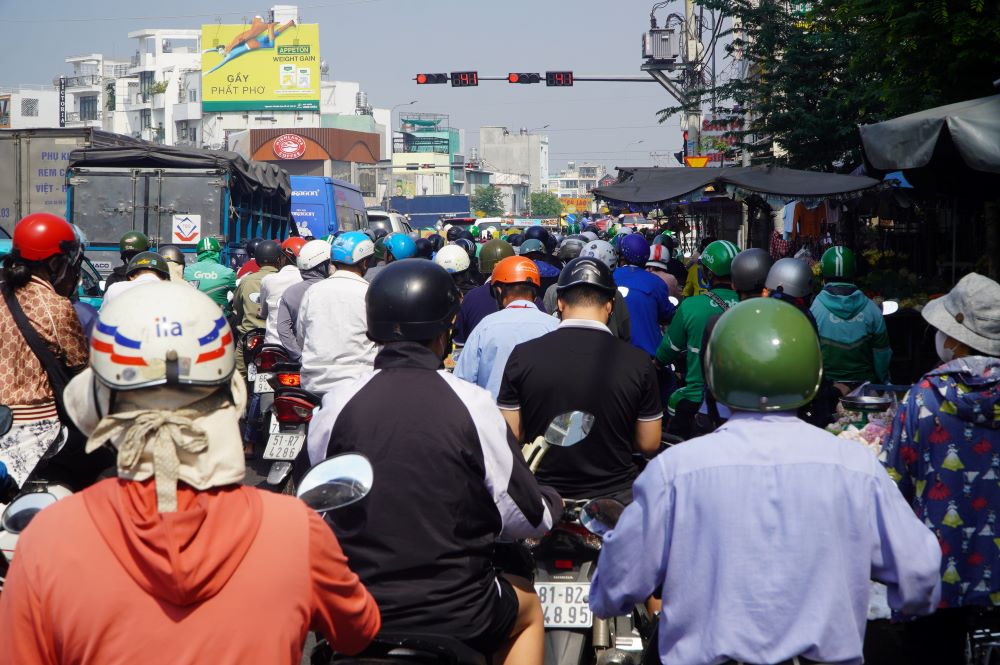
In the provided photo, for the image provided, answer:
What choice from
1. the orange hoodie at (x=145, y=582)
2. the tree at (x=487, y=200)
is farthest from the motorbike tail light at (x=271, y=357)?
the tree at (x=487, y=200)

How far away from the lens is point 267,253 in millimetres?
11273

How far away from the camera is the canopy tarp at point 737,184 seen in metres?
12.7

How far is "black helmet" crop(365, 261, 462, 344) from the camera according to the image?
3693mm

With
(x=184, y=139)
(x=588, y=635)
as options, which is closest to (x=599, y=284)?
(x=588, y=635)

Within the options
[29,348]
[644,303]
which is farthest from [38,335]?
[644,303]

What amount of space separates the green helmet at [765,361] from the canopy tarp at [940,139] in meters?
3.89

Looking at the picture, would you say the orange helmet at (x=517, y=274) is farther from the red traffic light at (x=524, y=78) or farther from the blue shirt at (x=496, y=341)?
the red traffic light at (x=524, y=78)

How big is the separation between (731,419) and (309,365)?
455 cm

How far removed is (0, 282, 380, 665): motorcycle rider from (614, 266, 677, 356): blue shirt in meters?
6.73

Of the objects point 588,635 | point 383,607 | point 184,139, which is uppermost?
point 184,139

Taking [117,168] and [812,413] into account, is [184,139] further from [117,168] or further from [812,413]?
[812,413]

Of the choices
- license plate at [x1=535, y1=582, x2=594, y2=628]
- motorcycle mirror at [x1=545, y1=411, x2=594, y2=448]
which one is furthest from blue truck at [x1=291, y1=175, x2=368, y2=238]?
motorcycle mirror at [x1=545, y1=411, x2=594, y2=448]

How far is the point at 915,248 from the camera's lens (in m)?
15.5

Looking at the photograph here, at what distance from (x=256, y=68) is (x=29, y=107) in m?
37.5
